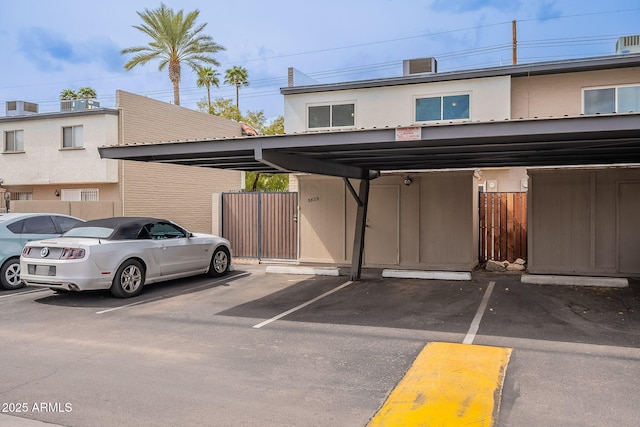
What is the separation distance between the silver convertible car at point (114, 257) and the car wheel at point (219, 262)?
561 mm

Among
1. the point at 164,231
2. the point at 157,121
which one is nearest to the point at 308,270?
the point at 164,231

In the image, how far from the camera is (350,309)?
8.68 metres

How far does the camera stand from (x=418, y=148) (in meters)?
8.84

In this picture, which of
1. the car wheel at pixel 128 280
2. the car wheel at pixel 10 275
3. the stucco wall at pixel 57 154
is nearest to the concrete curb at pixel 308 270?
the car wheel at pixel 128 280

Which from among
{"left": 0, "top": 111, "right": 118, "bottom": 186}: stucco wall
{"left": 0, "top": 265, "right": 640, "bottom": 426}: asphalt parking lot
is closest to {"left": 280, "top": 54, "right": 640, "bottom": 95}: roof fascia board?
{"left": 0, "top": 265, "right": 640, "bottom": 426}: asphalt parking lot

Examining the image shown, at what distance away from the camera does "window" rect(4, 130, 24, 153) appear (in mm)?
22042

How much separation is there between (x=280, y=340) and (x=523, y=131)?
14.5ft

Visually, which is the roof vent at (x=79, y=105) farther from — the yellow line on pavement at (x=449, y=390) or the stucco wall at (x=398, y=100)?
the yellow line on pavement at (x=449, y=390)

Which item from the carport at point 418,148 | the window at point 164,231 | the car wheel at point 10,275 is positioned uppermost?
the carport at point 418,148

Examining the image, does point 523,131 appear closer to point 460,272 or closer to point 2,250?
point 460,272

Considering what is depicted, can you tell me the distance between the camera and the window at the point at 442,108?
14328 mm

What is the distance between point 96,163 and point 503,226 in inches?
604

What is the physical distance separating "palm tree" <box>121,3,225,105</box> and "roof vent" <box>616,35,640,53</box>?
21195mm

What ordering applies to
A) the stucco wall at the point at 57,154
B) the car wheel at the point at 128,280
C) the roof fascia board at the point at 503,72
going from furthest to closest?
the stucco wall at the point at 57,154
the roof fascia board at the point at 503,72
the car wheel at the point at 128,280
